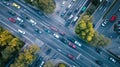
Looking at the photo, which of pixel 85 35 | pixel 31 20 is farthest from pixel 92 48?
A: pixel 31 20

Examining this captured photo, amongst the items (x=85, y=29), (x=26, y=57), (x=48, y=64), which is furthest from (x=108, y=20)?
(x=26, y=57)

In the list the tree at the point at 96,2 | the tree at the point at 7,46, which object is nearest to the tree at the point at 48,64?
the tree at the point at 7,46

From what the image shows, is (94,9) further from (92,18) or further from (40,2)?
(40,2)

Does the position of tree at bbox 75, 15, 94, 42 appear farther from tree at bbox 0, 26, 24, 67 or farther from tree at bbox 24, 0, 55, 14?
tree at bbox 0, 26, 24, 67

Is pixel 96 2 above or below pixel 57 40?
above

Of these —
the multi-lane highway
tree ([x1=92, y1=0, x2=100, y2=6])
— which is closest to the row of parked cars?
tree ([x1=92, y1=0, x2=100, y2=6])

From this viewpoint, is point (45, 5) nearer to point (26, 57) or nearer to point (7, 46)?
point (26, 57)

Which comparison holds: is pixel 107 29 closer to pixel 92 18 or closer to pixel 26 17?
pixel 92 18

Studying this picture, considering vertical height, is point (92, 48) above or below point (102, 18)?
below

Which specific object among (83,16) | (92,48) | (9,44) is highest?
(83,16)

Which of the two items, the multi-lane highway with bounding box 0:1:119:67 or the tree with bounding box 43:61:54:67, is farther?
the multi-lane highway with bounding box 0:1:119:67

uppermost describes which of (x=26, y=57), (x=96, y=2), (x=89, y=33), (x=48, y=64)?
(x=96, y=2)
